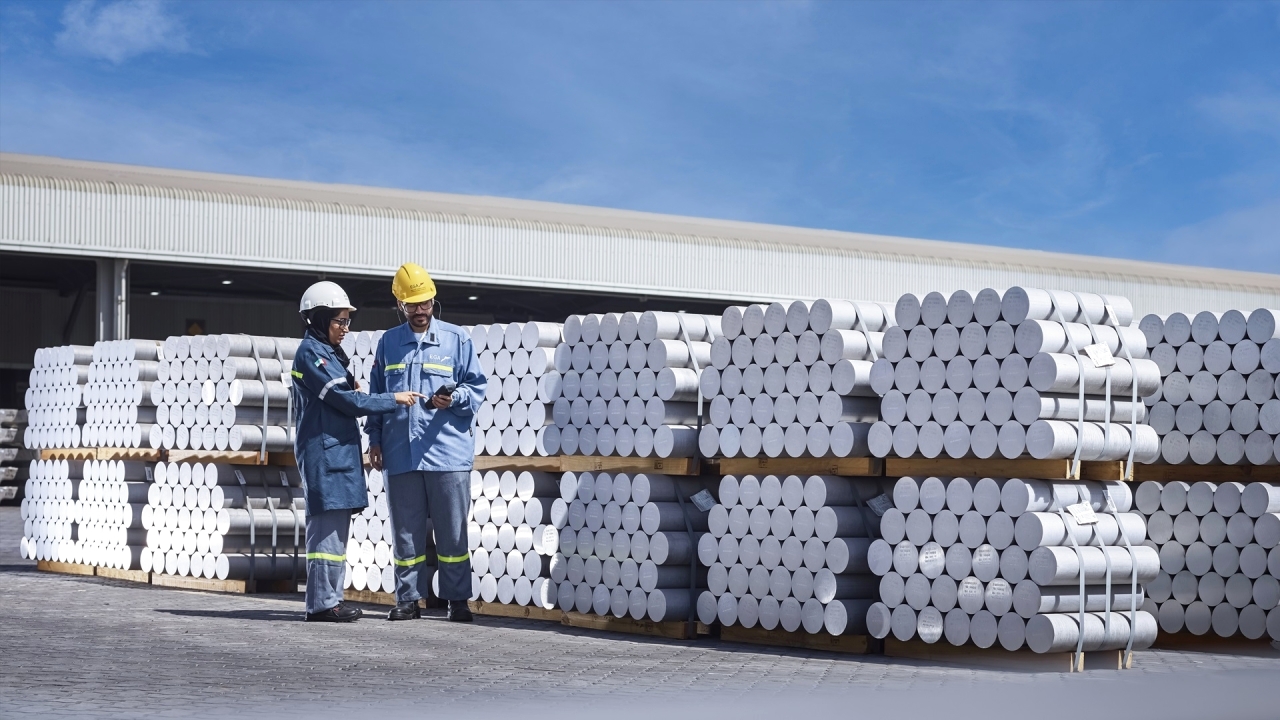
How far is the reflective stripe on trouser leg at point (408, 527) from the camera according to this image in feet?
30.9

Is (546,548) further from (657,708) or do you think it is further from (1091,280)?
(1091,280)

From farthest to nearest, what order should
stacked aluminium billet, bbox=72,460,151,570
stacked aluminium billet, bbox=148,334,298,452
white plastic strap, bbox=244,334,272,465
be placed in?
stacked aluminium billet, bbox=72,460,151,570 → stacked aluminium billet, bbox=148,334,298,452 → white plastic strap, bbox=244,334,272,465

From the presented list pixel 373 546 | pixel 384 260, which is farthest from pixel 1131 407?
pixel 384 260

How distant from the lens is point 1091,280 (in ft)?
104

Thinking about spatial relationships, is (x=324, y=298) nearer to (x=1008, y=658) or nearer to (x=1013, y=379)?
(x=1013, y=379)

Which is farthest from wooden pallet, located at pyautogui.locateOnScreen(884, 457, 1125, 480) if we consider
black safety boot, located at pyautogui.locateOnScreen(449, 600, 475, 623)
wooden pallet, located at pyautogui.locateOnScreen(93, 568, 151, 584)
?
wooden pallet, located at pyautogui.locateOnScreen(93, 568, 151, 584)

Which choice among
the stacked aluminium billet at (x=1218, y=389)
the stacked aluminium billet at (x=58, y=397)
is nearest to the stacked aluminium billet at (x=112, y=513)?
the stacked aluminium billet at (x=58, y=397)

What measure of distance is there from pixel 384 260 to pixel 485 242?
74.7 inches

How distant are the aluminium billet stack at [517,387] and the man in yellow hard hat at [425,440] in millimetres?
657

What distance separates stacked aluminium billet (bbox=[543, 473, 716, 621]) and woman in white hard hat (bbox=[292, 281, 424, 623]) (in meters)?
1.38

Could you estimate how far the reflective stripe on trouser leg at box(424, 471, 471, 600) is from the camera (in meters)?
9.37

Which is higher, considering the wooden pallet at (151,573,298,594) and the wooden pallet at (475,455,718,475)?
the wooden pallet at (475,455,718,475)

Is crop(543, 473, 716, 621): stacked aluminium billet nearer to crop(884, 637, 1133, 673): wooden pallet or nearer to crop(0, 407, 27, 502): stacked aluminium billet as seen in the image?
crop(884, 637, 1133, 673): wooden pallet

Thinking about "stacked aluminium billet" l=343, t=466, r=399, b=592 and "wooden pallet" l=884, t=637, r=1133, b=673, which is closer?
"wooden pallet" l=884, t=637, r=1133, b=673
